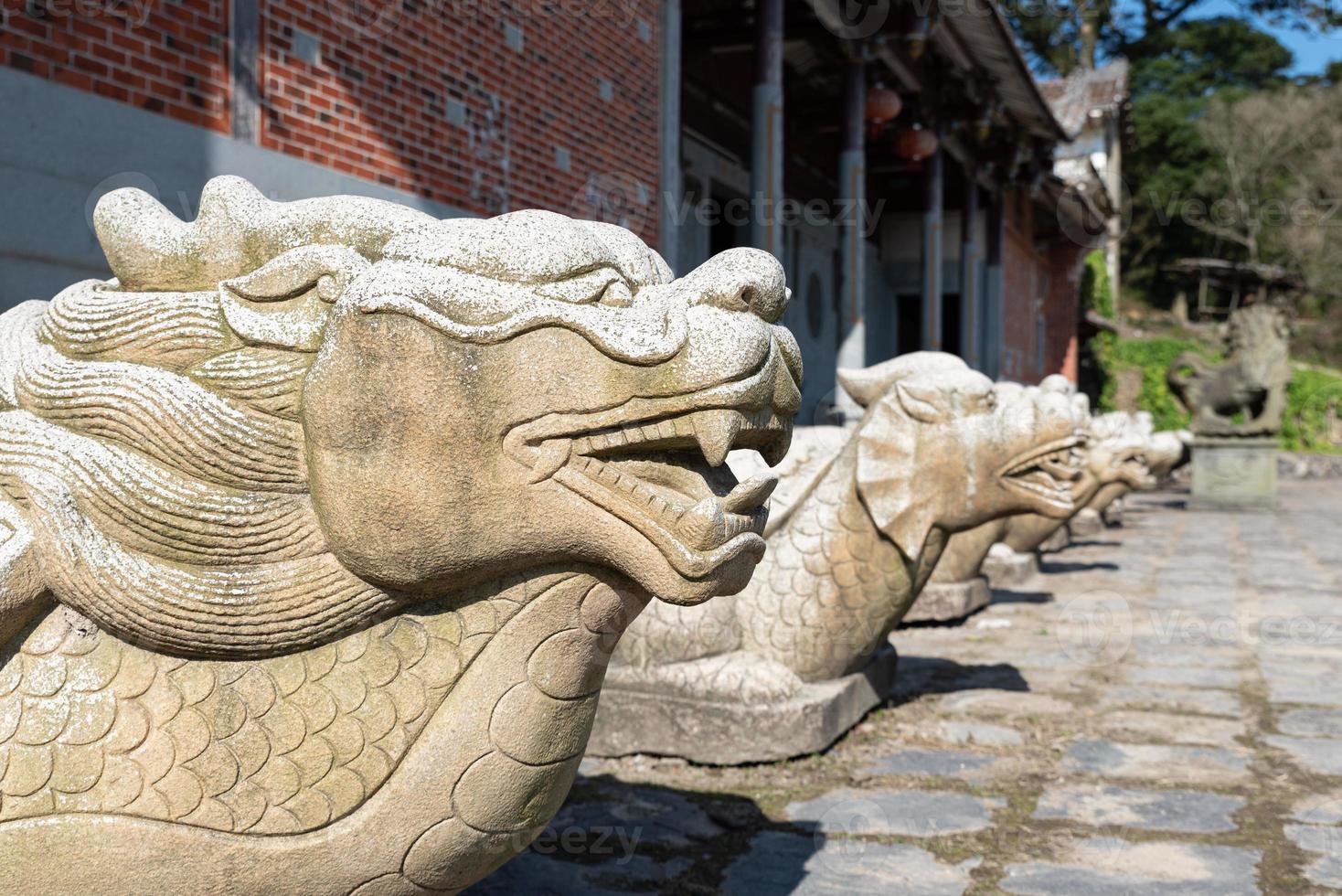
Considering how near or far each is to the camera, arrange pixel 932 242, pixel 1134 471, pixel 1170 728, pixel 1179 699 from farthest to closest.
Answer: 1. pixel 932 242
2. pixel 1134 471
3. pixel 1179 699
4. pixel 1170 728

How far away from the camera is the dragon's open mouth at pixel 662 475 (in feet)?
4.70

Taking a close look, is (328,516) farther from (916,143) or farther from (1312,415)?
(1312,415)

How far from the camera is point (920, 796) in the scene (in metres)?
3.27

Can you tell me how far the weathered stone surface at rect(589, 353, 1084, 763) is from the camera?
3.43m

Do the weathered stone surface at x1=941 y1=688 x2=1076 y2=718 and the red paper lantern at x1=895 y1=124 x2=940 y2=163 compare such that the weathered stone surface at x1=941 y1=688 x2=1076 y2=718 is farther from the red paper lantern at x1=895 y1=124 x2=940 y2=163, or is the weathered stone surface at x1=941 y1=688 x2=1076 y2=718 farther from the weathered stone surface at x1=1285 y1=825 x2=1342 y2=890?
the red paper lantern at x1=895 y1=124 x2=940 y2=163

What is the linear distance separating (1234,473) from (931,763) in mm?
12554

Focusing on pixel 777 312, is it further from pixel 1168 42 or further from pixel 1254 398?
pixel 1168 42

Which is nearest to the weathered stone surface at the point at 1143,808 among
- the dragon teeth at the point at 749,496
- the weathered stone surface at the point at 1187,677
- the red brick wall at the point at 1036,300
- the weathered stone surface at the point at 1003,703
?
the weathered stone surface at the point at 1003,703

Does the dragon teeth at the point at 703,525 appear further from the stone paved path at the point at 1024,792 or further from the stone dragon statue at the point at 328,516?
the stone paved path at the point at 1024,792

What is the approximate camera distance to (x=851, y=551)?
3.53 meters

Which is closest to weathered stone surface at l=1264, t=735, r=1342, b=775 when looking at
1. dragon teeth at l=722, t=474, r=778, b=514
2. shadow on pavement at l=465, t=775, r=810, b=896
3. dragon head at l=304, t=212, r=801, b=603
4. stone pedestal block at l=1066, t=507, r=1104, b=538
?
shadow on pavement at l=465, t=775, r=810, b=896

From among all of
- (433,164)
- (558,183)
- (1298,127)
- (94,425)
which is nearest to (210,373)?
(94,425)

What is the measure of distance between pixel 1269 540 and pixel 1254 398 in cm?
431

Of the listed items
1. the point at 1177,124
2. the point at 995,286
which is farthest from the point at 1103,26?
the point at 995,286
